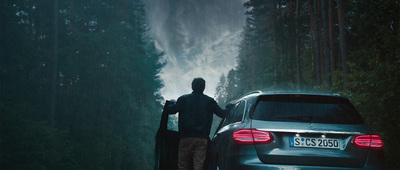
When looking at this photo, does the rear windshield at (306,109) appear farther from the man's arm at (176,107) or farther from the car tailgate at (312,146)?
the man's arm at (176,107)

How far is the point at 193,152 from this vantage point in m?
6.69

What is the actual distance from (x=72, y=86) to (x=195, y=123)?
91.9 feet

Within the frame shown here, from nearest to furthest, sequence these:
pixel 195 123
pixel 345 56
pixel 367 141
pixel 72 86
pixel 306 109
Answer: pixel 367 141
pixel 306 109
pixel 195 123
pixel 345 56
pixel 72 86

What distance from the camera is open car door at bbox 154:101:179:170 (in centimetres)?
717

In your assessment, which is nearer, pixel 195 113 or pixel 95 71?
pixel 195 113

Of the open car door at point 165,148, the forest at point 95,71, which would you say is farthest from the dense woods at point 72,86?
the open car door at point 165,148

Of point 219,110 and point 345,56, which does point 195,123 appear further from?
point 345,56

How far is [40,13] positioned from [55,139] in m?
10.6

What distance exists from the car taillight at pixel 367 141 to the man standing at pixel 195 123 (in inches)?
99.2

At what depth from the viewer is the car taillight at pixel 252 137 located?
480cm

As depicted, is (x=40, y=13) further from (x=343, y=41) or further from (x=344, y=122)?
(x=344, y=122)

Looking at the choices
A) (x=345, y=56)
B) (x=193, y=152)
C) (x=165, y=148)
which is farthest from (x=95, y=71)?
(x=193, y=152)

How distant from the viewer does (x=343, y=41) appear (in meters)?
20.6

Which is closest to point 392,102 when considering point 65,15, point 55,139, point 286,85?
point 55,139
